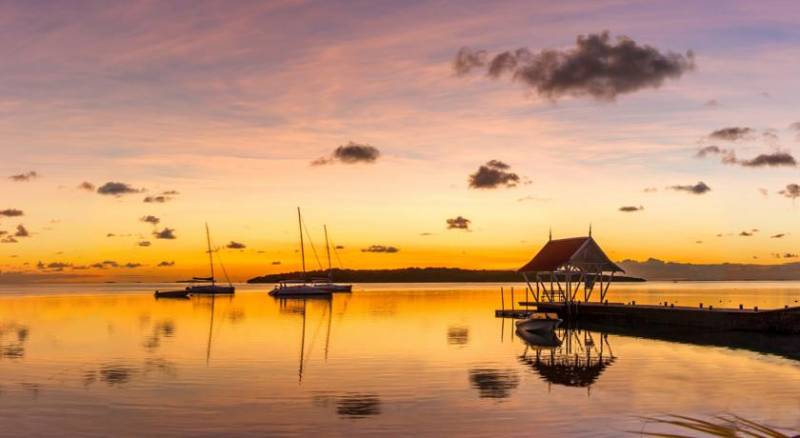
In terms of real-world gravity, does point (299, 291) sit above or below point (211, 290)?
above

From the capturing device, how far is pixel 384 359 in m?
44.6

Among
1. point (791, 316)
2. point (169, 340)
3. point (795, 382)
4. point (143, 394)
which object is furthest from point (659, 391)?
point (169, 340)

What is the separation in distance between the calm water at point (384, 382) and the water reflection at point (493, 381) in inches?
2.4

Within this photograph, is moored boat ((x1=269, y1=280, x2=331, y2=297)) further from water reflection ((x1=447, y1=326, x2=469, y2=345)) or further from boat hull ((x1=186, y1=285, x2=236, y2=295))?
water reflection ((x1=447, y1=326, x2=469, y2=345))

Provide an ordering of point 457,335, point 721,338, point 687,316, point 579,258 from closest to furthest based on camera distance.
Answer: point 721,338 → point 457,335 → point 687,316 → point 579,258

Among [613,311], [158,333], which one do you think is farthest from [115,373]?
[613,311]

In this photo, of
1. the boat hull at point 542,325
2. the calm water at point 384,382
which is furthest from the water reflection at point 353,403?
the boat hull at point 542,325

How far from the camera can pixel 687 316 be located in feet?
214

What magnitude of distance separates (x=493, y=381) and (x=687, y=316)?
36907 mm

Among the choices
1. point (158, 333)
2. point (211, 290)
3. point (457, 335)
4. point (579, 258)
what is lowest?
point (158, 333)

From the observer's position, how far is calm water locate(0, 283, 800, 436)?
24.6 meters

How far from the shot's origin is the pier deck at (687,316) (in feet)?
187

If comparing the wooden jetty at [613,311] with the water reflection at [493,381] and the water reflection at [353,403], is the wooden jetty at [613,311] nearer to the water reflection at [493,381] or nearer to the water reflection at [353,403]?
the water reflection at [493,381]

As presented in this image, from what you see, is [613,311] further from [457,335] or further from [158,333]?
[158,333]
